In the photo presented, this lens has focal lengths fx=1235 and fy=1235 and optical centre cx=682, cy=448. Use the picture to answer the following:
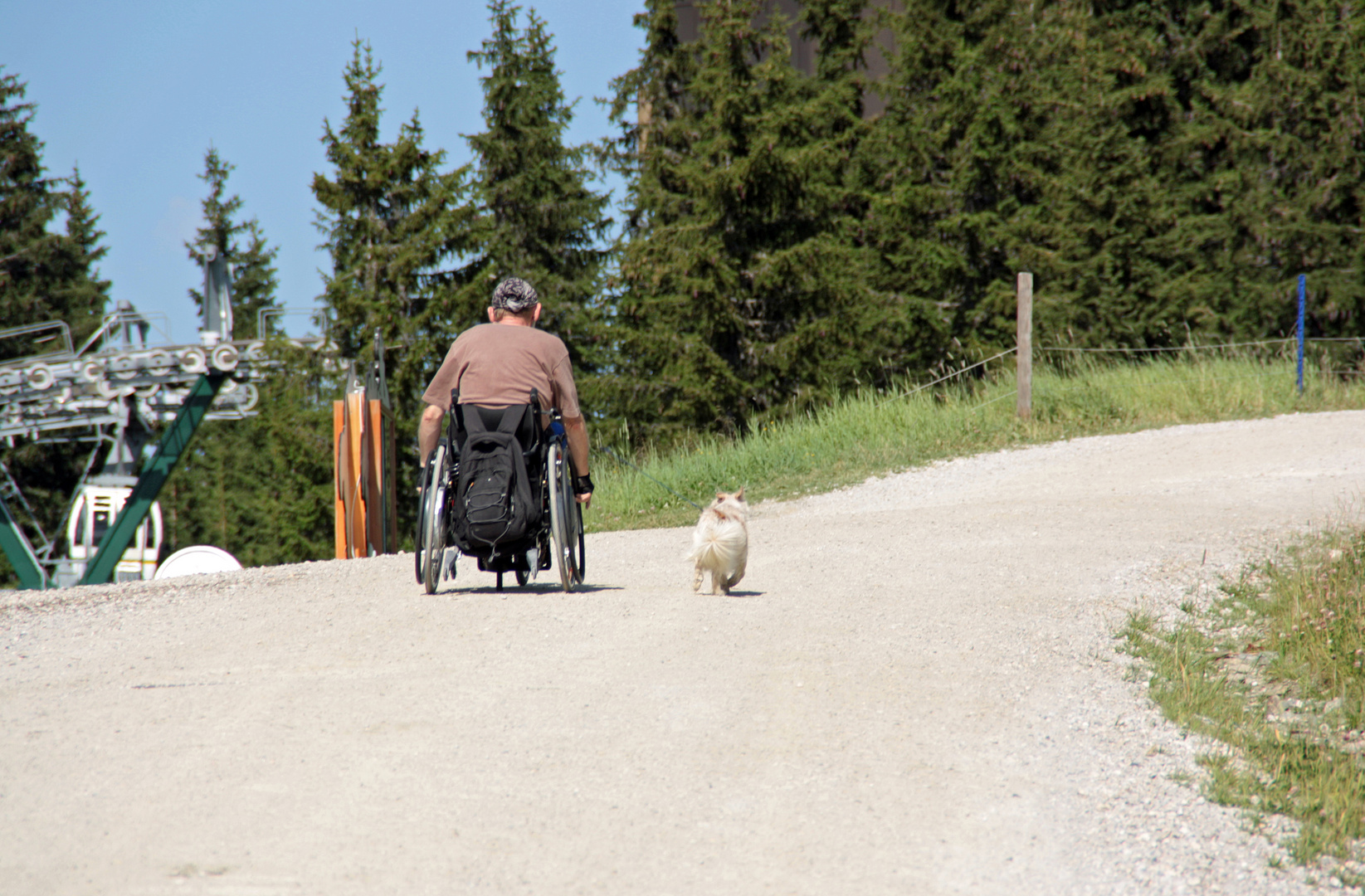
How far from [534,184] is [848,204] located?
8.49 m

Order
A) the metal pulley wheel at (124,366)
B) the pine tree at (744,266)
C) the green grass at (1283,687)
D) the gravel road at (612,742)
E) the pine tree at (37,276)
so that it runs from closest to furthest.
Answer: the gravel road at (612,742), the green grass at (1283,687), the pine tree at (744,266), the metal pulley wheel at (124,366), the pine tree at (37,276)

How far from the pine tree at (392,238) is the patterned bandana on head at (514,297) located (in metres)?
22.5

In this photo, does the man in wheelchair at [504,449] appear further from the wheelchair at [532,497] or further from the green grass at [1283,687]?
the green grass at [1283,687]

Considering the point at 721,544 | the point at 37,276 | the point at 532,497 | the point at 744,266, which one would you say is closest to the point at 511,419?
the point at 532,497

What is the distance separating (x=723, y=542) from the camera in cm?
745

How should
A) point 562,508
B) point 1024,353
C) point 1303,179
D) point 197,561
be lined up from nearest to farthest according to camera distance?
point 562,508
point 1024,353
point 197,561
point 1303,179

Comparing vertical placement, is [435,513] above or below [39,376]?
below

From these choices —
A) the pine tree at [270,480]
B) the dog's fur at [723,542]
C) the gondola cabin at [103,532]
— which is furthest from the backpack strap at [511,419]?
the gondola cabin at [103,532]

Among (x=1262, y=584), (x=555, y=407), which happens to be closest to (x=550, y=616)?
(x=555, y=407)

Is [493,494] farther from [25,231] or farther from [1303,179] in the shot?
[25,231]

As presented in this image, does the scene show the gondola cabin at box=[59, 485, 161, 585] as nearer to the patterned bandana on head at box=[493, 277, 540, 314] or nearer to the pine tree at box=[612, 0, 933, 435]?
the pine tree at box=[612, 0, 933, 435]

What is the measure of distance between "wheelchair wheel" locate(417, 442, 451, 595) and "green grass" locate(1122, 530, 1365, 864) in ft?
12.6

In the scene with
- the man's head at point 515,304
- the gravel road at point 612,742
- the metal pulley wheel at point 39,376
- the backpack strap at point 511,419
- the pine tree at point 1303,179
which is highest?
the pine tree at point 1303,179

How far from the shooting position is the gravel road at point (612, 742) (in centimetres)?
346
